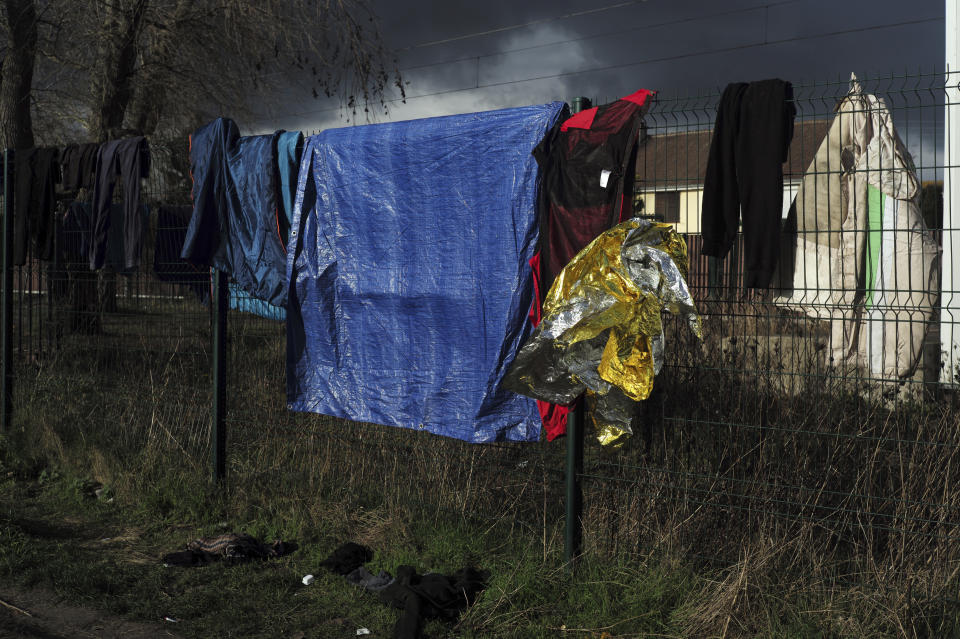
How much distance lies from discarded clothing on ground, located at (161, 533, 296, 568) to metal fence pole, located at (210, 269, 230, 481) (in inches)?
35.4

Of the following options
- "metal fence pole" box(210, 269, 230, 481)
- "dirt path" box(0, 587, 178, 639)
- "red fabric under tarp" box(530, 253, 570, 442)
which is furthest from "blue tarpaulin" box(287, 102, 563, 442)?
"dirt path" box(0, 587, 178, 639)

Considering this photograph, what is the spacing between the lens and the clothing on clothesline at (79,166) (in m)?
6.50

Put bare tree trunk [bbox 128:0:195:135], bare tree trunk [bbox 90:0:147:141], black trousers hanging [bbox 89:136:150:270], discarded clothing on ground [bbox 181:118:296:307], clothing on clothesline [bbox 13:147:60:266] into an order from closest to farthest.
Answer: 1. discarded clothing on ground [bbox 181:118:296:307]
2. black trousers hanging [bbox 89:136:150:270]
3. clothing on clothesline [bbox 13:147:60:266]
4. bare tree trunk [bbox 90:0:147:141]
5. bare tree trunk [bbox 128:0:195:135]

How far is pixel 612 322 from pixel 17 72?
10997 millimetres

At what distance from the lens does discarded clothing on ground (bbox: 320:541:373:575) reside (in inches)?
171

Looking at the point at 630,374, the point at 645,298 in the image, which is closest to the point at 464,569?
the point at 630,374

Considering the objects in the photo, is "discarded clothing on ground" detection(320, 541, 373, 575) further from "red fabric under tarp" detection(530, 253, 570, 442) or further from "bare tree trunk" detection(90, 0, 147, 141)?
"bare tree trunk" detection(90, 0, 147, 141)

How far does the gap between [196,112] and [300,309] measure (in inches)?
337

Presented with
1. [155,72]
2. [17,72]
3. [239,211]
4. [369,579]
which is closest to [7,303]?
[239,211]

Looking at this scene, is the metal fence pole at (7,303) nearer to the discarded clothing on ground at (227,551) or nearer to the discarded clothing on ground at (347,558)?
the discarded clothing on ground at (227,551)

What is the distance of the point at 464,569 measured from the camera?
4.03 meters

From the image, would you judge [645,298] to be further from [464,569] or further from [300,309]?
[300,309]

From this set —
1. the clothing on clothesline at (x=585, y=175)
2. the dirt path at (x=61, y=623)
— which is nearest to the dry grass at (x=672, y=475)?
the clothing on clothesline at (x=585, y=175)

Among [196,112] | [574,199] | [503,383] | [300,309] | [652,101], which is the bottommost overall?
[503,383]
